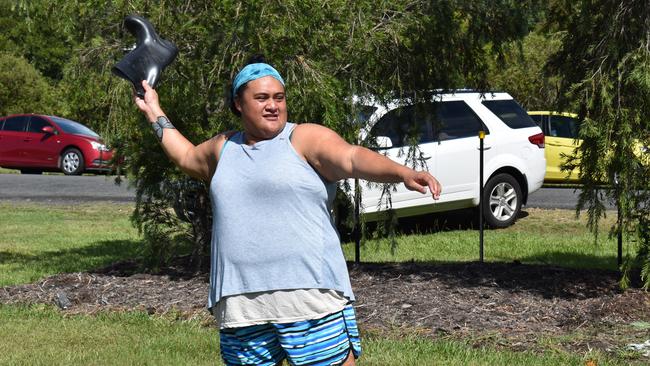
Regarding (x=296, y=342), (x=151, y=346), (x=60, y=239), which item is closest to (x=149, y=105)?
(x=296, y=342)

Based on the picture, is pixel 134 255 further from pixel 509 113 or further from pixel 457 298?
pixel 509 113

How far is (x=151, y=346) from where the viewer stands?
6.63 meters

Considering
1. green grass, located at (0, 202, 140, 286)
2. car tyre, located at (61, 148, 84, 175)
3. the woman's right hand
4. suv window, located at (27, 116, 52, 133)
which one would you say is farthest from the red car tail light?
suv window, located at (27, 116, 52, 133)

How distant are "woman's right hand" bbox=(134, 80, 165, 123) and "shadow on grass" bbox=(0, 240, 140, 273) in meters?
5.56

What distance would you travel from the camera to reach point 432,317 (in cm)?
723

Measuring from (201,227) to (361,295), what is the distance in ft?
6.07

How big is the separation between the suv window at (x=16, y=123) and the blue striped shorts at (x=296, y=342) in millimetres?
21953

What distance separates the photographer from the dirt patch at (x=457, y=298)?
22.6ft

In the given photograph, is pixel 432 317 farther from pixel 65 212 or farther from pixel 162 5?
pixel 65 212

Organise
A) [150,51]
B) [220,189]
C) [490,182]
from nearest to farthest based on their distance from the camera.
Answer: [220,189], [150,51], [490,182]

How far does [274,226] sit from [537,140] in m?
10.4

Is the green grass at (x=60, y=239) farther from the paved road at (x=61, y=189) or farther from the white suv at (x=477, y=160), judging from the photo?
the white suv at (x=477, y=160)

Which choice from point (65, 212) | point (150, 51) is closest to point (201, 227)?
point (150, 51)

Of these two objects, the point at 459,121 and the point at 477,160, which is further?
the point at 459,121
